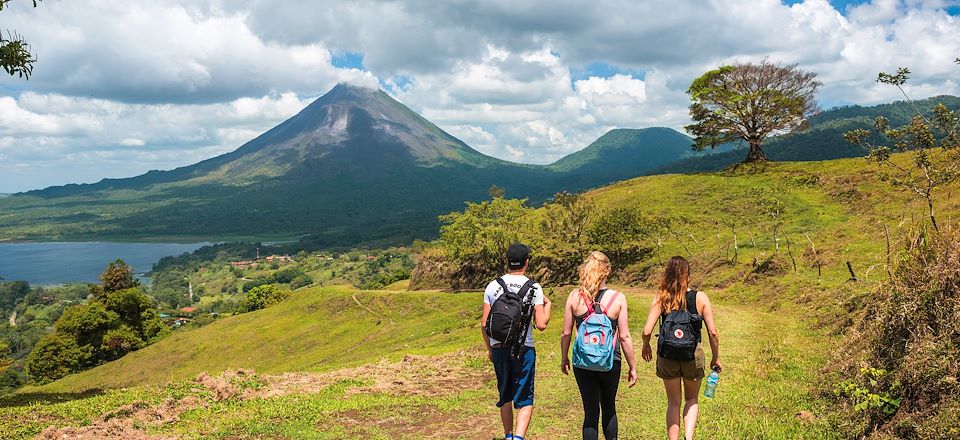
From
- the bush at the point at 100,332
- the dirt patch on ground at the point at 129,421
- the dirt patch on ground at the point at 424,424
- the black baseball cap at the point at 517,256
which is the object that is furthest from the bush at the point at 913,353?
the bush at the point at 100,332

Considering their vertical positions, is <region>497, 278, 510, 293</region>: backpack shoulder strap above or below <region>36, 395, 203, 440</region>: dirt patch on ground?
above

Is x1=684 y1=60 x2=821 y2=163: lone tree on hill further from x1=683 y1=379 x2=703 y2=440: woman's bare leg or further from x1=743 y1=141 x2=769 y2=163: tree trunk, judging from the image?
x1=683 y1=379 x2=703 y2=440: woman's bare leg

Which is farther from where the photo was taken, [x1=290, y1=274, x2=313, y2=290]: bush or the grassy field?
[x1=290, y1=274, x2=313, y2=290]: bush

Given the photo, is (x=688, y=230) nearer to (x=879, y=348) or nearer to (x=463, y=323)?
(x=463, y=323)

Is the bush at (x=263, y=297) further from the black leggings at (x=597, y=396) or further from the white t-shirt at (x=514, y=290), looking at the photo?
the black leggings at (x=597, y=396)

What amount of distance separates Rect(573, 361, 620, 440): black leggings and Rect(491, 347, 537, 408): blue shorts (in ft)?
2.13

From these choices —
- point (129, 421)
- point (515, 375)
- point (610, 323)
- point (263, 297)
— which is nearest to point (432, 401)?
point (515, 375)

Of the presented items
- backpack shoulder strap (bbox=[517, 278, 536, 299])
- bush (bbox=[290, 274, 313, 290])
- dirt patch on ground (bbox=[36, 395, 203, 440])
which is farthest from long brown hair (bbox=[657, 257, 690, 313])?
bush (bbox=[290, 274, 313, 290])

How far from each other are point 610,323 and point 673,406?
1.77 meters

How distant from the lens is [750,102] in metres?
55.1

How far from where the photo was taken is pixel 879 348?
8.62 metres

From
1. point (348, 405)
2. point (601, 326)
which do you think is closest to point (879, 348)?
point (601, 326)

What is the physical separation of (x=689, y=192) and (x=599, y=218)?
47.4 ft

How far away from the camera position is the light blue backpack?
6.57 m
